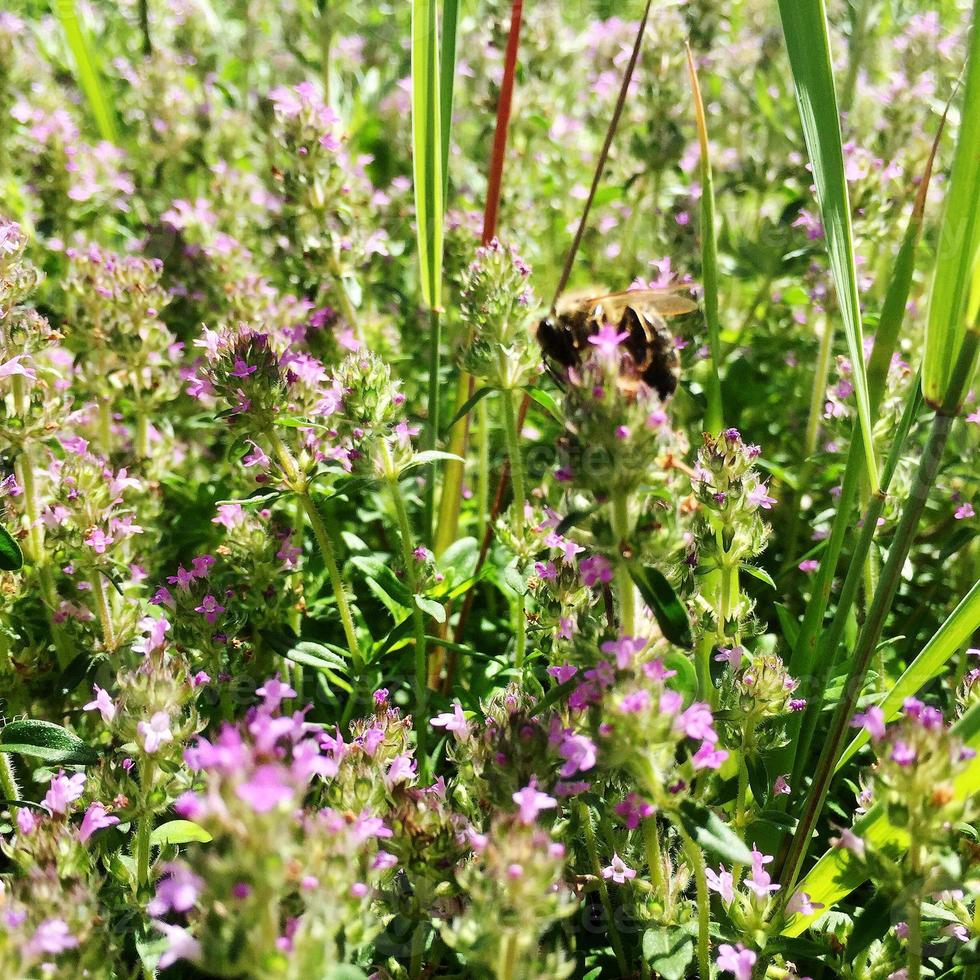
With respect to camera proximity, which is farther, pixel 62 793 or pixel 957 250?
pixel 62 793

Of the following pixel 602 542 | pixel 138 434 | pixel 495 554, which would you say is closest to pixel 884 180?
pixel 495 554

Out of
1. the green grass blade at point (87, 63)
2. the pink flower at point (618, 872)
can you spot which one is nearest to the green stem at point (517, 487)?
the pink flower at point (618, 872)

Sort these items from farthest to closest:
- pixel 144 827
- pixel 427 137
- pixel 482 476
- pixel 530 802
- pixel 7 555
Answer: pixel 482 476
pixel 427 137
pixel 7 555
pixel 144 827
pixel 530 802

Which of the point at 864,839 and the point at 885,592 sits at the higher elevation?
the point at 885,592

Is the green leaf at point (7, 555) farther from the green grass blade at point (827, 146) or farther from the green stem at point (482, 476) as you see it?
the green grass blade at point (827, 146)

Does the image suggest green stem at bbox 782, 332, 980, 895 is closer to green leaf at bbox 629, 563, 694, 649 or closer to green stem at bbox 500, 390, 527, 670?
green leaf at bbox 629, 563, 694, 649

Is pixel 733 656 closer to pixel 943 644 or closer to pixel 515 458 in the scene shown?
pixel 943 644

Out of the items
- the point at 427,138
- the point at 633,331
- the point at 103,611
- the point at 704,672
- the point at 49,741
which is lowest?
the point at 49,741

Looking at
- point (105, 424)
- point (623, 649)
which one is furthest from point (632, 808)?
point (105, 424)
